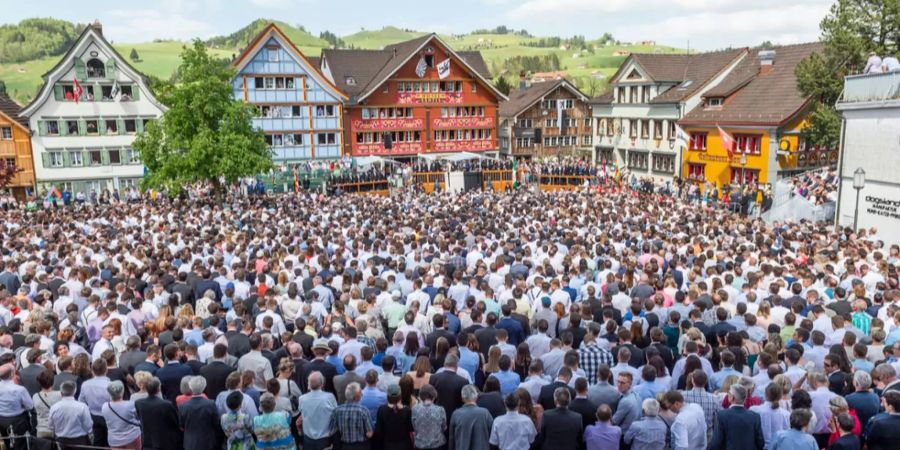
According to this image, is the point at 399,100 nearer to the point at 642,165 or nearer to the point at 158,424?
the point at 642,165

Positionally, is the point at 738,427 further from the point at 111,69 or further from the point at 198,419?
the point at 111,69

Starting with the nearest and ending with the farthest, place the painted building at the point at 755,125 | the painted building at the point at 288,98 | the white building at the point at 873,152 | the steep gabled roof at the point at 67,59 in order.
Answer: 1. the white building at the point at 873,152
2. the painted building at the point at 755,125
3. the steep gabled roof at the point at 67,59
4. the painted building at the point at 288,98

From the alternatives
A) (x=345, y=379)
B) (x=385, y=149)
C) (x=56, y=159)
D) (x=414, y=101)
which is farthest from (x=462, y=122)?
(x=345, y=379)

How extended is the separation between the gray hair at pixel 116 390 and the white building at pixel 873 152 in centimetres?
2264

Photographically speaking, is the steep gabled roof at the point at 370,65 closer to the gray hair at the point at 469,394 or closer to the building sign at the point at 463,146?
the building sign at the point at 463,146

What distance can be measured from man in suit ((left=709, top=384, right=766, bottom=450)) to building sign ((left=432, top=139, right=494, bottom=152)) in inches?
1848

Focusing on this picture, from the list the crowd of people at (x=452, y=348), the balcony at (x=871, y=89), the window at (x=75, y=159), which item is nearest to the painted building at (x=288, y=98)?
the window at (x=75, y=159)

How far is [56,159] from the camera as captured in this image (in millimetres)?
42250

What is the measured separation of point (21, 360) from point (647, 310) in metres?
9.43

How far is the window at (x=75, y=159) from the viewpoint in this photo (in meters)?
42.5

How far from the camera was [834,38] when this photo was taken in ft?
106

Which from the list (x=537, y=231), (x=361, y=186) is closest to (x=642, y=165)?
(x=361, y=186)

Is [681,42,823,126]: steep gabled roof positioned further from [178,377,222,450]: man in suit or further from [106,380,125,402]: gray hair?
[106,380,125,402]: gray hair

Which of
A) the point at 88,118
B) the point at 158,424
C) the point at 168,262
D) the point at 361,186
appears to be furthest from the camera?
the point at 88,118
